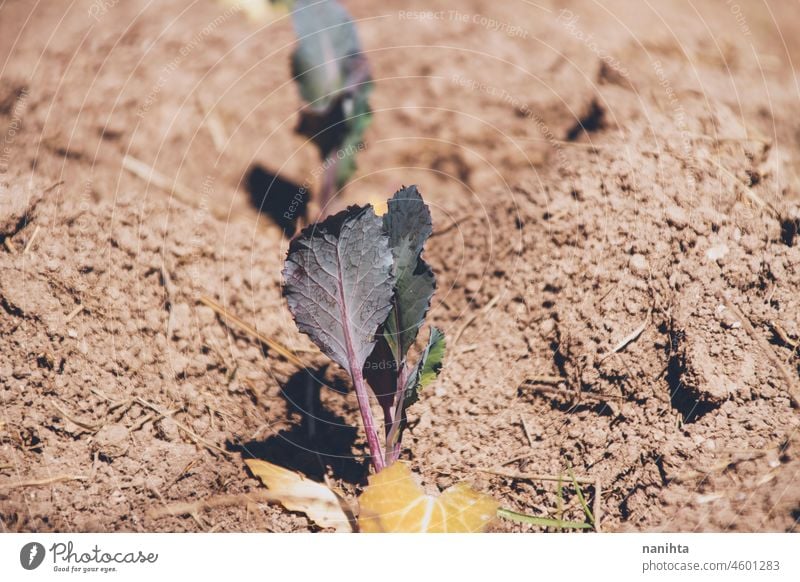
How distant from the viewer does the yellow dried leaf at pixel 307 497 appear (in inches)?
38.9

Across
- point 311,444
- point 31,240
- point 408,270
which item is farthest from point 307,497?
point 31,240

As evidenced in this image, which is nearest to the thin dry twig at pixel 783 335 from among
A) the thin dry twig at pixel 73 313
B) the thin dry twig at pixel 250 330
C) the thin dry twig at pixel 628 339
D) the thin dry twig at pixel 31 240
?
the thin dry twig at pixel 628 339

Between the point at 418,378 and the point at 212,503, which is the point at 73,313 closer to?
the point at 212,503

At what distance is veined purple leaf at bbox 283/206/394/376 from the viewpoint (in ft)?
3.12

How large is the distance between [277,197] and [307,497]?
0.65 m

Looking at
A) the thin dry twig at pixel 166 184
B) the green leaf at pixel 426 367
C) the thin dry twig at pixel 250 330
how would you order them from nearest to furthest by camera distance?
1. the green leaf at pixel 426 367
2. the thin dry twig at pixel 250 330
3. the thin dry twig at pixel 166 184

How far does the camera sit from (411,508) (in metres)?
0.97

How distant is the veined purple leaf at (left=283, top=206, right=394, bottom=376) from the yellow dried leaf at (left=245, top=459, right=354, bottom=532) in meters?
0.18

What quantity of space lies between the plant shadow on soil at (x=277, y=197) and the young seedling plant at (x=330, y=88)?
4cm

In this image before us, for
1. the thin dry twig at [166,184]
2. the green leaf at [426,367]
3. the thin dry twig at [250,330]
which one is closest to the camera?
the green leaf at [426,367]

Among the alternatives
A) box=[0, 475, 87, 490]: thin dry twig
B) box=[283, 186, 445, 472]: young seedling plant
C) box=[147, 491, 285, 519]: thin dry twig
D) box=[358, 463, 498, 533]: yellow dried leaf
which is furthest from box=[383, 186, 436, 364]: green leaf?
box=[0, 475, 87, 490]: thin dry twig

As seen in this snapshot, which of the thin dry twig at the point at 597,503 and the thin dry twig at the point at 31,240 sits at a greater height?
the thin dry twig at the point at 31,240

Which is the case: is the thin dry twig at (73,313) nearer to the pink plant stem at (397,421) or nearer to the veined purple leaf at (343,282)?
the veined purple leaf at (343,282)
